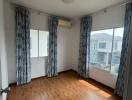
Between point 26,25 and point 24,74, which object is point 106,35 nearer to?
point 26,25

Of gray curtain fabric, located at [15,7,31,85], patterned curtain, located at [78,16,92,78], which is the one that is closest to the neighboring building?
patterned curtain, located at [78,16,92,78]

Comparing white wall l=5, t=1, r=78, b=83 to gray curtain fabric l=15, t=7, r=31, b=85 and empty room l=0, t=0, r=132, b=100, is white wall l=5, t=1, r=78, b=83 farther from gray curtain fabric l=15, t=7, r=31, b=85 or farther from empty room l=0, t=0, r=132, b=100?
gray curtain fabric l=15, t=7, r=31, b=85

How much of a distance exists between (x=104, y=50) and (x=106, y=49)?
3.3 inches

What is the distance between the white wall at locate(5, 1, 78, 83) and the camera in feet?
8.79

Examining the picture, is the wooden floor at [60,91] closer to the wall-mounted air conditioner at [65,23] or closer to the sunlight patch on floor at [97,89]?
the sunlight patch on floor at [97,89]

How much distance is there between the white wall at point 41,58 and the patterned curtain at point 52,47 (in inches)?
6.9

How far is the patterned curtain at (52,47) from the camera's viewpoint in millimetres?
3465

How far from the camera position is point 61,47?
4004mm

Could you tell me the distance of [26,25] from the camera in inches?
113

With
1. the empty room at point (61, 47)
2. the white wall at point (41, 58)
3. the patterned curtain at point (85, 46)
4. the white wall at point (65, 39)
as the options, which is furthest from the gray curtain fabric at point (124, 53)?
the white wall at point (41, 58)

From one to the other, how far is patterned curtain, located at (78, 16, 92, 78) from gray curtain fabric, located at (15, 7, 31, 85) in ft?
6.61

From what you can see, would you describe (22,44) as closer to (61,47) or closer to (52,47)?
(52,47)

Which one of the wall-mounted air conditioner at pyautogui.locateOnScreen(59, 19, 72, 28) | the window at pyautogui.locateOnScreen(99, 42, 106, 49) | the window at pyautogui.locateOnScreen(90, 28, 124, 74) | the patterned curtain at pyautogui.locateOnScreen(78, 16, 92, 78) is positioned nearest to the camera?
the window at pyautogui.locateOnScreen(90, 28, 124, 74)

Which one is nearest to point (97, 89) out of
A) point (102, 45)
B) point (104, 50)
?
point (104, 50)
